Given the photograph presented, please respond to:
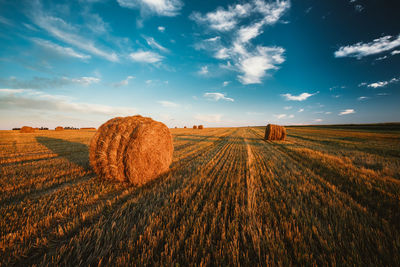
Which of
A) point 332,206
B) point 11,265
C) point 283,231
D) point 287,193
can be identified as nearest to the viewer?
point 11,265

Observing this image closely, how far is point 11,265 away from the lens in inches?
69.1

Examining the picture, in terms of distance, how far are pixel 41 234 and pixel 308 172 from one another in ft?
23.0

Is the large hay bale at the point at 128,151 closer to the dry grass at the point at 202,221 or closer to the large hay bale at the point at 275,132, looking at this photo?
the dry grass at the point at 202,221

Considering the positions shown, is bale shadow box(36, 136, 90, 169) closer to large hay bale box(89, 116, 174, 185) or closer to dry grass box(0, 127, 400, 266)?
dry grass box(0, 127, 400, 266)

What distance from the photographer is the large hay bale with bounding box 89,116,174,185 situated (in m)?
4.43

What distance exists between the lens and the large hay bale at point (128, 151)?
174 inches

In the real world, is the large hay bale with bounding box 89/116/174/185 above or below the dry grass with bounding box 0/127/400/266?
above

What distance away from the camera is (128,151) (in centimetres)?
448

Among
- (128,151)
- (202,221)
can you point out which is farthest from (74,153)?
(202,221)

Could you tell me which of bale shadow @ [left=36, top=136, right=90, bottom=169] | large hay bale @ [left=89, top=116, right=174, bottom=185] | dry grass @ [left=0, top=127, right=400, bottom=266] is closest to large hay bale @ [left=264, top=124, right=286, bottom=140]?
dry grass @ [left=0, top=127, right=400, bottom=266]

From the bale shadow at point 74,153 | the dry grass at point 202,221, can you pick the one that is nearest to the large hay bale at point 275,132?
the dry grass at point 202,221

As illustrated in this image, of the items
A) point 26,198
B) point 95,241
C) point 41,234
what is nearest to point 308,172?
point 95,241

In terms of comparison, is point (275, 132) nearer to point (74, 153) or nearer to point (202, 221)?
point (202, 221)

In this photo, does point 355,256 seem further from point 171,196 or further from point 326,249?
point 171,196
